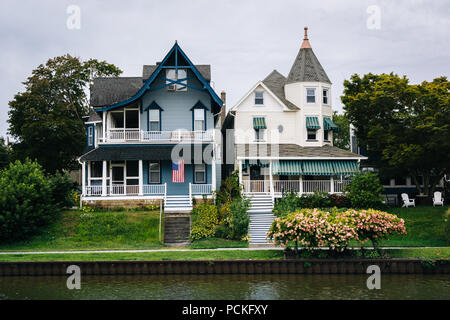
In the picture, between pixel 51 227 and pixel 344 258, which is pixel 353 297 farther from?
pixel 51 227

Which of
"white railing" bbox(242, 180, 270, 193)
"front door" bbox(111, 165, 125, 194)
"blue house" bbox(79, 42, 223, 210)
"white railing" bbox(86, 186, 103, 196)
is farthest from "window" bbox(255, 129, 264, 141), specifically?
"white railing" bbox(86, 186, 103, 196)

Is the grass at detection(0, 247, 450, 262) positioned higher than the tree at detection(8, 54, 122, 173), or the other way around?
the tree at detection(8, 54, 122, 173)

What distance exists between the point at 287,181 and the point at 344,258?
1200 centimetres

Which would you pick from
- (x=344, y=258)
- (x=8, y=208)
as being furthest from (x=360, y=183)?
(x=8, y=208)

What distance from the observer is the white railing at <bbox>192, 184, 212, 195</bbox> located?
36.7 metres

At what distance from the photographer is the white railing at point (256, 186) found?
36344mm

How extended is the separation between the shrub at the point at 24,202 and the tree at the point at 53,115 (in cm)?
1699

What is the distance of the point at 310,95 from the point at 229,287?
70.7ft

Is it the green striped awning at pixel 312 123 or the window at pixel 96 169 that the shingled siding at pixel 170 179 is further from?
the green striped awning at pixel 312 123

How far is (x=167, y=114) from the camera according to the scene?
38344 millimetres

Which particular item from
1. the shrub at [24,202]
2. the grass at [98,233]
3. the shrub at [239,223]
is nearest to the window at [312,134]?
the shrub at [239,223]

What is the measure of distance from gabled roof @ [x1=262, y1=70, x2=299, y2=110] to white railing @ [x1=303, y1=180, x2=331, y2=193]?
20.9 ft

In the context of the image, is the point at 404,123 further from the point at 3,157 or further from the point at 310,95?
the point at 3,157

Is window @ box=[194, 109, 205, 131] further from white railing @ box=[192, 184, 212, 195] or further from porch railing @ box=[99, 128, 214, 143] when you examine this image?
white railing @ box=[192, 184, 212, 195]
